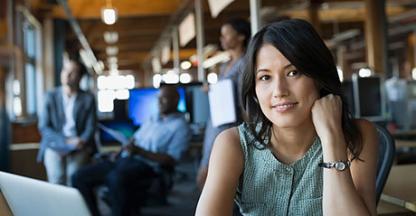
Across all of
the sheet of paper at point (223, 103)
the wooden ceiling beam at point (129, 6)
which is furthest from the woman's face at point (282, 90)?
the wooden ceiling beam at point (129, 6)

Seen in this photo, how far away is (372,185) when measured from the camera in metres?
1.46

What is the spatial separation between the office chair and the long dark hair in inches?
13.0

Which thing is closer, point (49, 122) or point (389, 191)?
point (389, 191)

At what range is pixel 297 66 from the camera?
138 cm

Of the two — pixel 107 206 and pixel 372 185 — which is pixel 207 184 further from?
pixel 107 206

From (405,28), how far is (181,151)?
12740mm

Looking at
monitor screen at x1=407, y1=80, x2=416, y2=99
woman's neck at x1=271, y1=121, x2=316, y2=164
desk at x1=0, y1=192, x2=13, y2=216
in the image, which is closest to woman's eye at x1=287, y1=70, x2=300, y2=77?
woman's neck at x1=271, y1=121, x2=316, y2=164

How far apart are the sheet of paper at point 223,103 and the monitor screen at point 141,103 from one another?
1313 mm

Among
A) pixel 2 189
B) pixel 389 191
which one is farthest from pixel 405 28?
pixel 2 189

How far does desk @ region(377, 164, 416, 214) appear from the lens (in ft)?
5.51

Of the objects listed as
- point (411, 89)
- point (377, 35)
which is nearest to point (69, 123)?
point (411, 89)

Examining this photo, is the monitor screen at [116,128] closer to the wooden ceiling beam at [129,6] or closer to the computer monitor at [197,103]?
the computer monitor at [197,103]

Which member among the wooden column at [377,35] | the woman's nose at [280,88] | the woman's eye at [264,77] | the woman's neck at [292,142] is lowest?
the woman's neck at [292,142]

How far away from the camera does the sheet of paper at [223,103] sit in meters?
3.01
